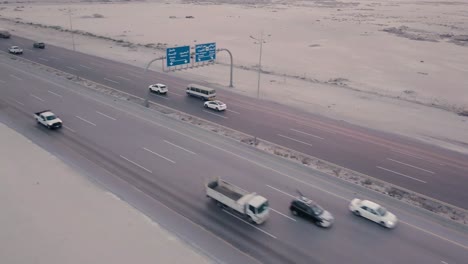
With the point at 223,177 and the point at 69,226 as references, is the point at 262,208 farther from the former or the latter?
the point at 69,226

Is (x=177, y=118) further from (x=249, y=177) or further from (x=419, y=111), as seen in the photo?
(x=419, y=111)

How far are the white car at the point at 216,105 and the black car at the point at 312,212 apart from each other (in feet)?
79.4

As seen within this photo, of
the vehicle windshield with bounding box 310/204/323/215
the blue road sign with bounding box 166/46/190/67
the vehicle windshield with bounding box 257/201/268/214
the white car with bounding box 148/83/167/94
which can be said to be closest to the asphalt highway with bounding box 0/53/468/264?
the vehicle windshield with bounding box 310/204/323/215

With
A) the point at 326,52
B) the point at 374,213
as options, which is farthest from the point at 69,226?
the point at 326,52

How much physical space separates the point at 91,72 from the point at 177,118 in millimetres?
28682

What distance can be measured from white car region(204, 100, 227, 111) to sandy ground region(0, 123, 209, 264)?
2223 centimetres

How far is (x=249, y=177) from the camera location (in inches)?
1271

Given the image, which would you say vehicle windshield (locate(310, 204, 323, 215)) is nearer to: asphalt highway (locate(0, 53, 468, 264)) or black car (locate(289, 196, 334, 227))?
black car (locate(289, 196, 334, 227))

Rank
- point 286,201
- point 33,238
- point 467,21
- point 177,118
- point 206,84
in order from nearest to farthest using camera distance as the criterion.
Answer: point 33,238
point 286,201
point 177,118
point 206,84
point 467,21

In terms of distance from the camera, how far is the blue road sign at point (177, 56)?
2056 inches

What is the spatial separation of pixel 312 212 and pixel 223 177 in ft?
30.5

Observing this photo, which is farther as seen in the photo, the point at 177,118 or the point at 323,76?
the point at 323,76

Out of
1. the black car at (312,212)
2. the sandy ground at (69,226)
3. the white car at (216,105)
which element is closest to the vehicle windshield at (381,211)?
the black car at (312,212)

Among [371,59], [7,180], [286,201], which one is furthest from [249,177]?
[371,59]
